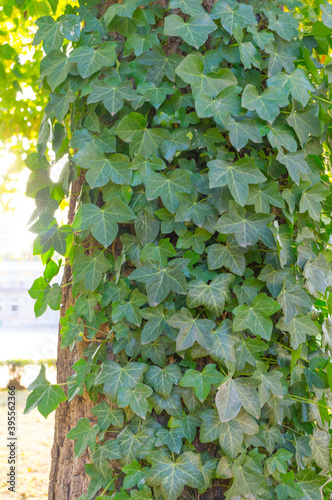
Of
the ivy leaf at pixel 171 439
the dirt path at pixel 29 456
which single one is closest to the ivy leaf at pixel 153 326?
the ivy leaf at pixel 171 439

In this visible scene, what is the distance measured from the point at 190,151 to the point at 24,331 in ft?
46.8

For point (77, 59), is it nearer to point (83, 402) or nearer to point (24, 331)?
point (83, 402)

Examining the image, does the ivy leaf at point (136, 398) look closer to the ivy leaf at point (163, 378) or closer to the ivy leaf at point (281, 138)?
the ivy leaf at point (163, 378)

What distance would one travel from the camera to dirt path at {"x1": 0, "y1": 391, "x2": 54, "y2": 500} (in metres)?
4.07

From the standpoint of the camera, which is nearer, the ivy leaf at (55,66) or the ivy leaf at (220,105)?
the ivy leaf at (220,105)

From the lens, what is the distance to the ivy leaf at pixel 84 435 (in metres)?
1.10

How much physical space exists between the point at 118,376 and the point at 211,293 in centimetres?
33

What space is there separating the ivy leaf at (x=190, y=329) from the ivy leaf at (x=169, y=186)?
0.88ft

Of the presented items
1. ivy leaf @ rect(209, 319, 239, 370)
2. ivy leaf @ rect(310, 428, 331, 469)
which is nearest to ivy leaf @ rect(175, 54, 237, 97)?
ivy leaf @ rect(209, 319, 239, 370)

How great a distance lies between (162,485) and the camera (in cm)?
100

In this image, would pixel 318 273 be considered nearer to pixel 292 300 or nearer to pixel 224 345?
pixel 292 300

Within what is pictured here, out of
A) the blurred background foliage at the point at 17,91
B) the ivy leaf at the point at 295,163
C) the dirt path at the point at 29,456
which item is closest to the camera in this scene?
the ivy leaf at the point at 295,163

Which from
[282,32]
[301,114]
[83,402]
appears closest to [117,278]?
[83,402]

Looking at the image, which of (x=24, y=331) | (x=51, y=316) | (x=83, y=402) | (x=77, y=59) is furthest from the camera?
(x=51, y=316)
